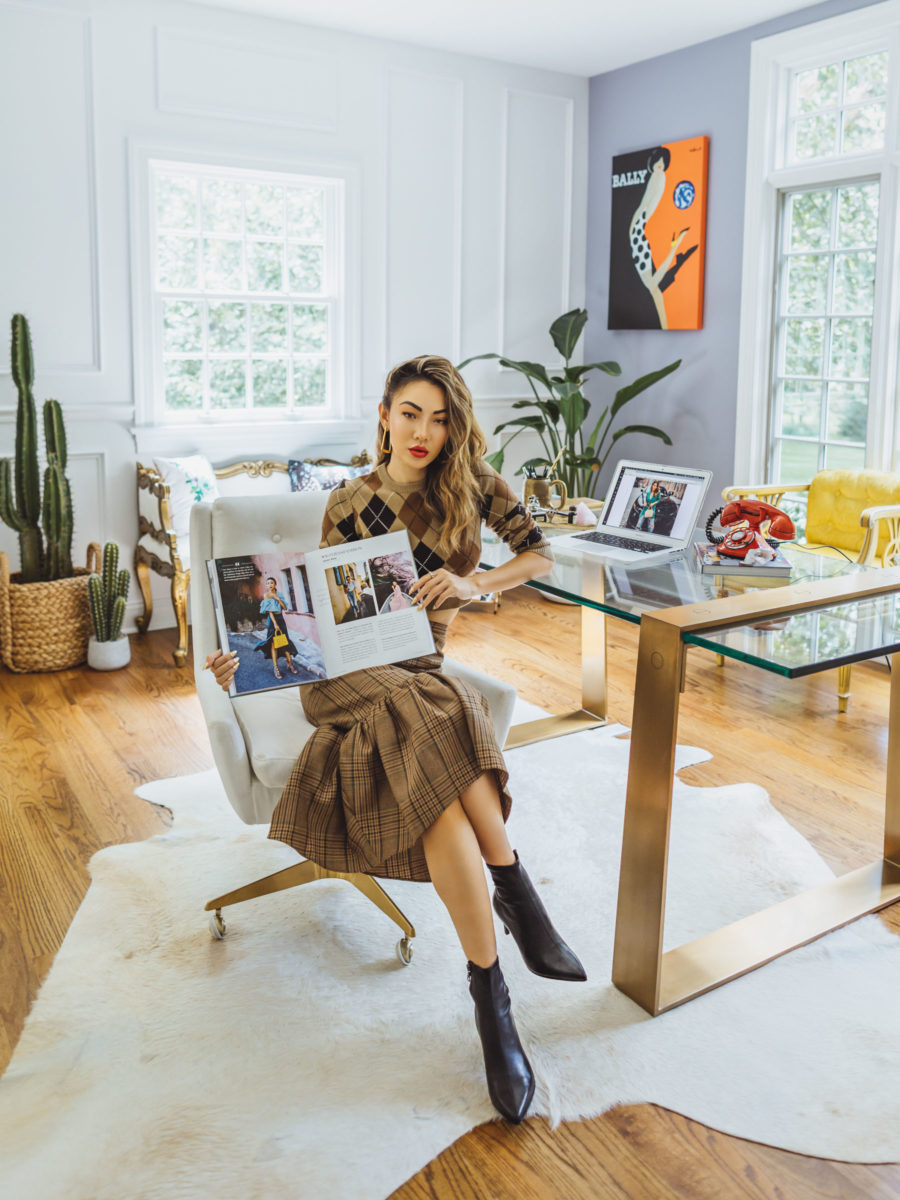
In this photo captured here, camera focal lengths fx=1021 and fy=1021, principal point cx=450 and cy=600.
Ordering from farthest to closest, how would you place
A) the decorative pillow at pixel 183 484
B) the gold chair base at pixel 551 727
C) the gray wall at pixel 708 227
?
the gray wall at pixel 708 227 < the decorative pillow at pixel 183 484 < the gold chair base at pixel 551 727

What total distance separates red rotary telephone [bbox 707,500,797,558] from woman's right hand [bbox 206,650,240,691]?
46.1 inches

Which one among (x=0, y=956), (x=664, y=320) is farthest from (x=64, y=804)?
(x=664, y=320)

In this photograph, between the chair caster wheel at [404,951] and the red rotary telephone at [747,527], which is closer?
the chair caster wheel at [404,951]

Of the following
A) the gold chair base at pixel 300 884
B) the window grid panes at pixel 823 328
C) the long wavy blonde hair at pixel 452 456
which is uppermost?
the window grid panes at pixel 823 328

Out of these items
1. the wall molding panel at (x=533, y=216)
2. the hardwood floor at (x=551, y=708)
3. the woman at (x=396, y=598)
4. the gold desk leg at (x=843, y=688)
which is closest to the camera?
the hardwood floor at (x=551, y=708)

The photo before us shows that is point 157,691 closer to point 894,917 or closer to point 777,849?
point 777,849

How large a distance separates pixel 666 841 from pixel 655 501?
1.11 metres

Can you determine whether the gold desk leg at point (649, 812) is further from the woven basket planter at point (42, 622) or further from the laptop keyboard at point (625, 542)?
the woven basket planter at point (42, 622)

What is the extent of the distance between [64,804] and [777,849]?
1.88 m

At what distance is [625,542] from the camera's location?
2.66 m

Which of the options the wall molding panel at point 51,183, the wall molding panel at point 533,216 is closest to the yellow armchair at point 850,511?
the wall molding panel at point 533,216

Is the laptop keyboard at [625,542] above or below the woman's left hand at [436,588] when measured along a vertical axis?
above

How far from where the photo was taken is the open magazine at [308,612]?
6.23 ft

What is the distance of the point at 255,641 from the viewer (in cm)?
190
